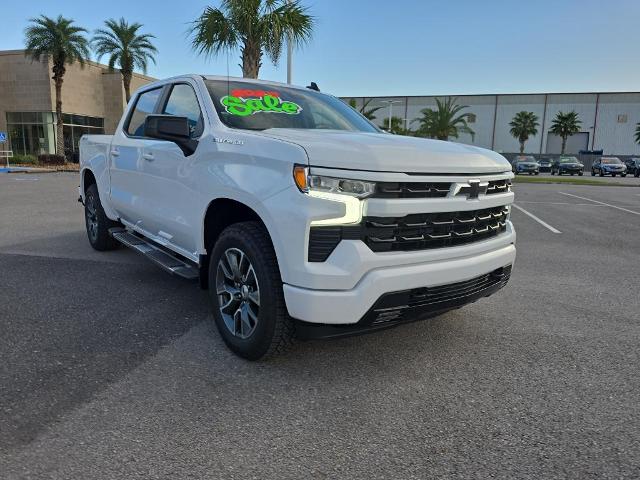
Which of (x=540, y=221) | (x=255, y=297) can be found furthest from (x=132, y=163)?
(x=540, y=221)

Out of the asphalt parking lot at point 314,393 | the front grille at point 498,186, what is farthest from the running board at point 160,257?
the front grille at point 498,186

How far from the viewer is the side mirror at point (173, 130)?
3.50 metres

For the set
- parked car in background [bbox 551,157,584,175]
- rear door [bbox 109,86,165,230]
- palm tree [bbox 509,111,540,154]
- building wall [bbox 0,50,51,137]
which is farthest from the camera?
palm tree [bbox 509,111,540,154]

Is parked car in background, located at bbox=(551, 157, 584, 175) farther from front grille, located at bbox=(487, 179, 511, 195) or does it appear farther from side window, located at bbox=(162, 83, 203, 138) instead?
side window, located at bbox=(162, 83, 203, 138)

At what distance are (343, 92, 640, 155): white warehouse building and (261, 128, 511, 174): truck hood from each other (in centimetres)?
7033

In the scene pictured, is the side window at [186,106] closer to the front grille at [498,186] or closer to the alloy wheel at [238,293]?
the alloy wheel at [238,293]

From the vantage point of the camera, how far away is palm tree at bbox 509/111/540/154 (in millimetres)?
72875

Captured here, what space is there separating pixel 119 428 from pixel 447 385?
1820 millimetres

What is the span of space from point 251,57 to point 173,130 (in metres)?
14.4

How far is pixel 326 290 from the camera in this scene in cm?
268

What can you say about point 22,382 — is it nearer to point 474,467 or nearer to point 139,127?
point 474,467

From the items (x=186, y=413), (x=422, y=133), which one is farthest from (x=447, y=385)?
(x=422, y=133)

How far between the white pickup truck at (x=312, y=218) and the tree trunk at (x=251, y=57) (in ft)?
44.2

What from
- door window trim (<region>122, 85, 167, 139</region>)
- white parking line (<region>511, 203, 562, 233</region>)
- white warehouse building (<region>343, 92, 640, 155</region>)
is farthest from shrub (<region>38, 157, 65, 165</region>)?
white warehouse building (<region>343, 92, 640, 155</region>)
